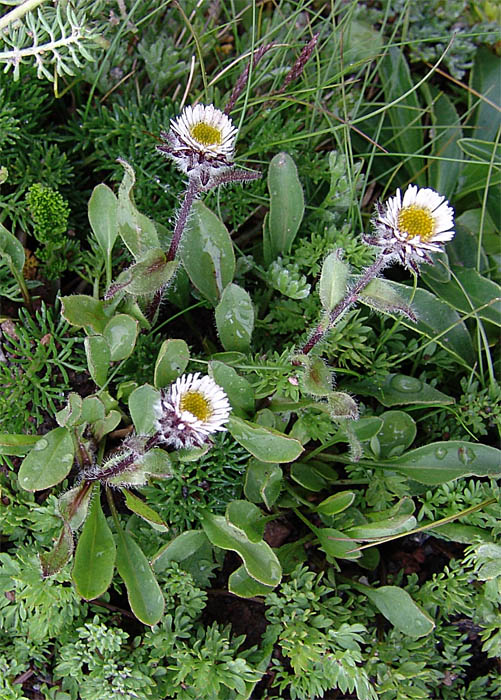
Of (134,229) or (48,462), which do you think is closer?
(48,462)

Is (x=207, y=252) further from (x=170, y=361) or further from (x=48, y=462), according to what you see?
(x=48, y=462)

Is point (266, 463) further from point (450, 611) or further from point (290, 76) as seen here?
point (290, 76)

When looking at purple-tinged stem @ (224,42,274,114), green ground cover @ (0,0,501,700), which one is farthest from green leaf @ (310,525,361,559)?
purple-tinged stem @ (224,42,274,114)

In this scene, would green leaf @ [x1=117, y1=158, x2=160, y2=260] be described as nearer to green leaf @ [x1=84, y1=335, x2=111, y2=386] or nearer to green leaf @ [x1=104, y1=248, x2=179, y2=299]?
green leaf @ [x1=104, y1=248, x2=179, y2=299]

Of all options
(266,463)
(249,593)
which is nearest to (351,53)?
(266,463)

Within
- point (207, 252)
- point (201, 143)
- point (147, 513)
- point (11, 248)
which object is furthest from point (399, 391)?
point (11, 248)

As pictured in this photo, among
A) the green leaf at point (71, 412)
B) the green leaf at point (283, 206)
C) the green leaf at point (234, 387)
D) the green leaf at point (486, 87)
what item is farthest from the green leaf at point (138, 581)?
the green leaf at point (486, 87)
